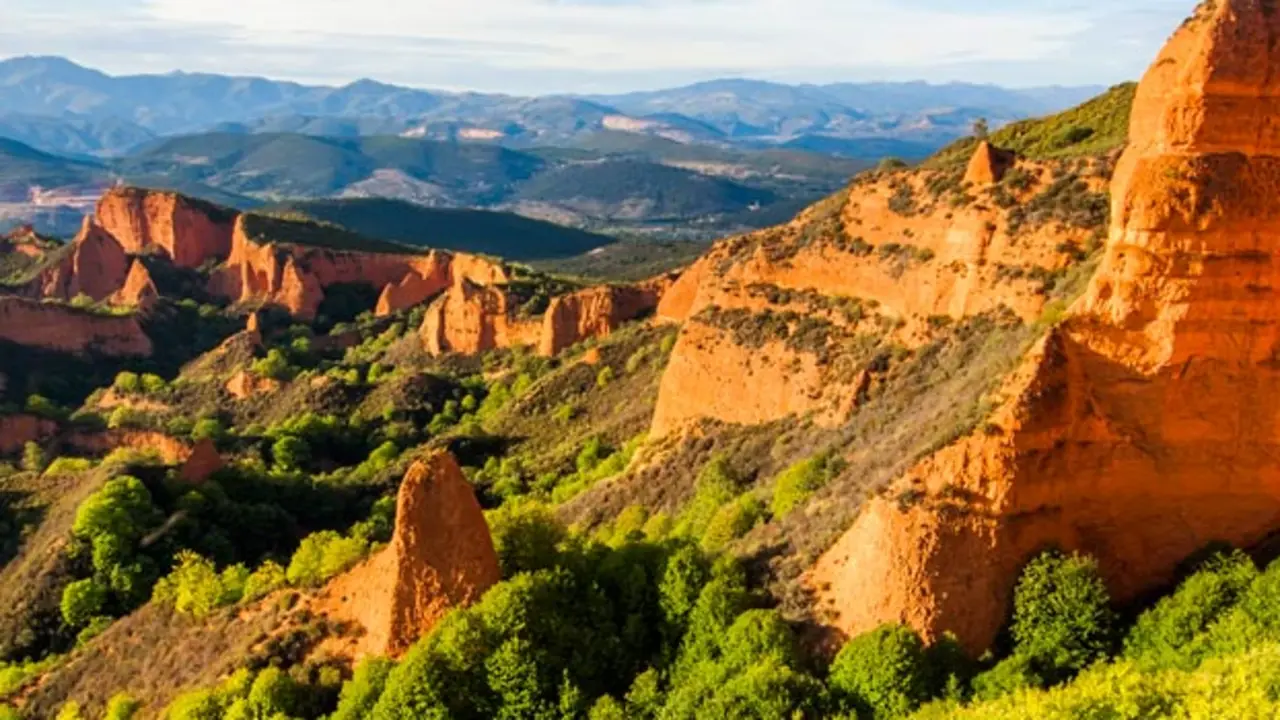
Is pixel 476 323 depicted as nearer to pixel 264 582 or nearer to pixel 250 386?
pixel 250 386

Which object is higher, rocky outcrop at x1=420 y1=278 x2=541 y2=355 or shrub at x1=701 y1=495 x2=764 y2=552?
shrub at x1=701 y1=495 x2=764 y2=552

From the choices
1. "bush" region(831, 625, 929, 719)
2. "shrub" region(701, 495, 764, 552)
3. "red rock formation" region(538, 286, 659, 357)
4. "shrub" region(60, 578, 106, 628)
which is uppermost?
"bush" region(831, 625, 929, 719)

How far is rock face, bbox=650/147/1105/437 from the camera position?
3931 cm

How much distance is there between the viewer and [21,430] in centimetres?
7331

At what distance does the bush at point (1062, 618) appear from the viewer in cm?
2573

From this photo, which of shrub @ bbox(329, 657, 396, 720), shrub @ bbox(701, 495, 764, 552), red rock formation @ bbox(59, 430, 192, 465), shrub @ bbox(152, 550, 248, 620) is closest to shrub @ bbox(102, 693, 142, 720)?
shrub @ bbox(152, 550, 248, 620)

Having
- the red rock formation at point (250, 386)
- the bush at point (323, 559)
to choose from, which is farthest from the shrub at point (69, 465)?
the bush at point (323, 559)

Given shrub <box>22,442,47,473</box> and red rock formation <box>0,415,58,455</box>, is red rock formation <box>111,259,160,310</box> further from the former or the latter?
shrub <box>22,442,47,473</box>

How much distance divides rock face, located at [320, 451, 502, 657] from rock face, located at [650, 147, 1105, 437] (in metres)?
17.0

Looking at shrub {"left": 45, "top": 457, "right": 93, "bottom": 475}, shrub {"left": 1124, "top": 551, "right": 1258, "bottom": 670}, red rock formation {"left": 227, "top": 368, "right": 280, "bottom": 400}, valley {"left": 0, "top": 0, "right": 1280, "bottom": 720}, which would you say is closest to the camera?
shrub {"left": 1124, "top": 551, "right": 1258, "bottom": 670}

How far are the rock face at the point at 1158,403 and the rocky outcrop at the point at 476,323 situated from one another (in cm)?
5954

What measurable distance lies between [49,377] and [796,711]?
83.1 meters

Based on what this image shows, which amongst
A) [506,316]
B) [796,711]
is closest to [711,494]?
[796,711]

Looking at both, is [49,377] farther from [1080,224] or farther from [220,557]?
[1080,224]
